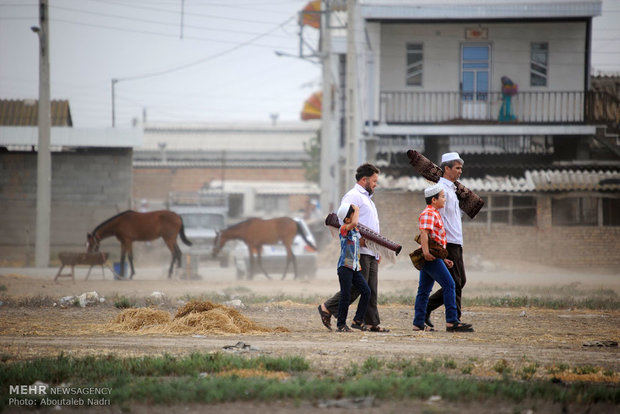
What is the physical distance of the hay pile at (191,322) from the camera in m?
9.95

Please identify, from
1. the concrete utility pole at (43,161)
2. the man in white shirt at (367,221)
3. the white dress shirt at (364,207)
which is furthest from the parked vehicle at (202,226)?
the white dress shirt at (364,207)

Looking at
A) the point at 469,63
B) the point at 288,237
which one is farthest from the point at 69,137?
the point at 469,63

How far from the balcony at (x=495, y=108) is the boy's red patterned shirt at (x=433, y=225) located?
21.5 metres

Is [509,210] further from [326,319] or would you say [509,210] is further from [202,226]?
[326,319]

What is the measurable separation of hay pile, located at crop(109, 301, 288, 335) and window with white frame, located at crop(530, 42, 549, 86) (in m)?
24.2

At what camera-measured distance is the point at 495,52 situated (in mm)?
31703

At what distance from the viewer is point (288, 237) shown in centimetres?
2334

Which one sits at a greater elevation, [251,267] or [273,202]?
[273,202]

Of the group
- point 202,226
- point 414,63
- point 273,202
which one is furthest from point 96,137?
point 273,202

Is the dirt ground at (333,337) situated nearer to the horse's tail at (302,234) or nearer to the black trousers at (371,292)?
the black trousers at (371,292)

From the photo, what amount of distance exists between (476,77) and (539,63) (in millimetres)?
2424

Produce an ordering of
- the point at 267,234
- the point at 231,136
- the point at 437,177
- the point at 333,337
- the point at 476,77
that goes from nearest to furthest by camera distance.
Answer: the point at 333,337
the point at 437,177
the point at 267,234
the point at 476,77
the point at 231,136

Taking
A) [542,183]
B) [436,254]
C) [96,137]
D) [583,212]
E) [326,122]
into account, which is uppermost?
[326,122]

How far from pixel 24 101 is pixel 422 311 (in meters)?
28.1
